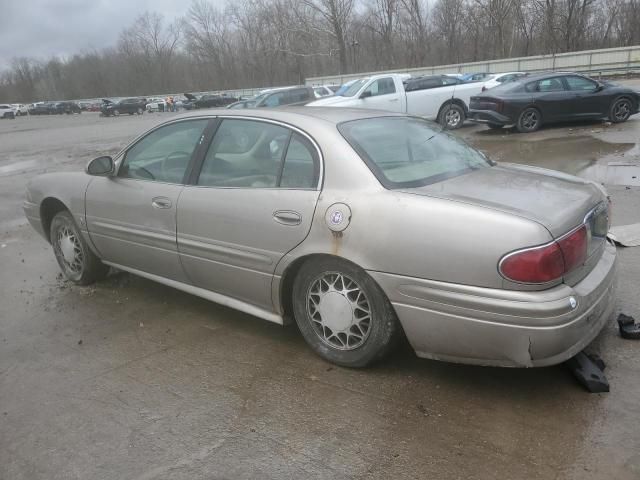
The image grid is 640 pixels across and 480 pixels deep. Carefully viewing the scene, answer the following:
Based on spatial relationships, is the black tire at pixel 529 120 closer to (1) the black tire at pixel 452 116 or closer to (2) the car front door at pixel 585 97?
(2) the car front door at pixel 585 97

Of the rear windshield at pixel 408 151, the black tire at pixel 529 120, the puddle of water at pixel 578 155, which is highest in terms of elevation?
the rear windshield at pixel 408 151

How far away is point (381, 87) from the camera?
48.5 feet

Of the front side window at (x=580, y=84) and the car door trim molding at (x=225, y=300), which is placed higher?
the front side window at (x=580, y=84)

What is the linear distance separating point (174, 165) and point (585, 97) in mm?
12653

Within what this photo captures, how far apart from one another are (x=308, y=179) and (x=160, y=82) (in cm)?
10007

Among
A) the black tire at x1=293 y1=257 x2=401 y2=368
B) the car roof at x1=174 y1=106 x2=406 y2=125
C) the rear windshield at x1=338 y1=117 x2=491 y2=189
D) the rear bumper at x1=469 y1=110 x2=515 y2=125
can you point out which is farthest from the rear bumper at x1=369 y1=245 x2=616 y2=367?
the rear bumper at x1=469 y1=110 x2=515 y2=125

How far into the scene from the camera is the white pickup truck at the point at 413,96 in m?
14.4

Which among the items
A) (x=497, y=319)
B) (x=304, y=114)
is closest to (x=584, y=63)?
(x=304, y=114)

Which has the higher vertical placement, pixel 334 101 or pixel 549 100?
pixel 334 101

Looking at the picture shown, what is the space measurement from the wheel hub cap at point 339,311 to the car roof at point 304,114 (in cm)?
103

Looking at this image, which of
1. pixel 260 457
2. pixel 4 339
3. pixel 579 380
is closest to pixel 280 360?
pixel 260 457

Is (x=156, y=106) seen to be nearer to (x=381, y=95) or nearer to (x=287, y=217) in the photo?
(x=381, y=95)

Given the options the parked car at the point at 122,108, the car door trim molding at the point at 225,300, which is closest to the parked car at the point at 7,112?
the parked car at the point at 122,108

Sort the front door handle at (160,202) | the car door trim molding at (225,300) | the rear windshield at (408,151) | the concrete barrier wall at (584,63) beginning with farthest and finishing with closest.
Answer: the concrete barrier wall at (584,63)
the front door handle at (160,202)
the car door trim molding at (225,300)
the rear windshield at (408,151)
